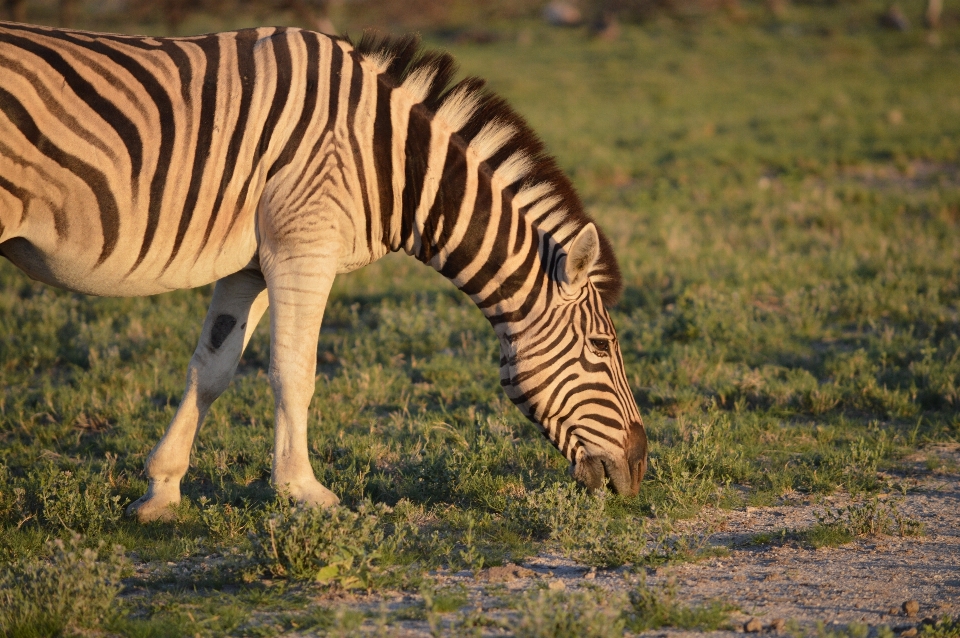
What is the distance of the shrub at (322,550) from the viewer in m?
4.06

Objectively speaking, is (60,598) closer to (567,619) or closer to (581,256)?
(567,619)

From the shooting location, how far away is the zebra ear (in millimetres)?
4480

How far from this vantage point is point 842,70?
1028 inches

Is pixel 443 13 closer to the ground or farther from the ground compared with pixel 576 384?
farther from the ground

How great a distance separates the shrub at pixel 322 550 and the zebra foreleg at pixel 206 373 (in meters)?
1.01

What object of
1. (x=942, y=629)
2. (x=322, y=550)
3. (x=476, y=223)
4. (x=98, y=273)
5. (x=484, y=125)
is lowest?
(x=942, y=629)

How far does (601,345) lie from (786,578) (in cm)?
142

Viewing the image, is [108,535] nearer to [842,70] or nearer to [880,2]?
[842,70]

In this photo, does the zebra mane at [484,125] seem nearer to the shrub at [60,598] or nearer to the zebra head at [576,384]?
the zebra head at [576,384]

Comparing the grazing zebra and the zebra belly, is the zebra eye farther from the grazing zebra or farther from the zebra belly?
A: the zebra belly

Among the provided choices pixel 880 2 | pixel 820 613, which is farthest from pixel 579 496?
pixel 880 2

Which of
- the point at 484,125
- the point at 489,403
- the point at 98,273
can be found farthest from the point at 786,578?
the point at 98,273

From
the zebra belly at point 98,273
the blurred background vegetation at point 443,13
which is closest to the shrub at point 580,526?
the zebra belly at point 98,273

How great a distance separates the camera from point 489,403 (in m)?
6.58
